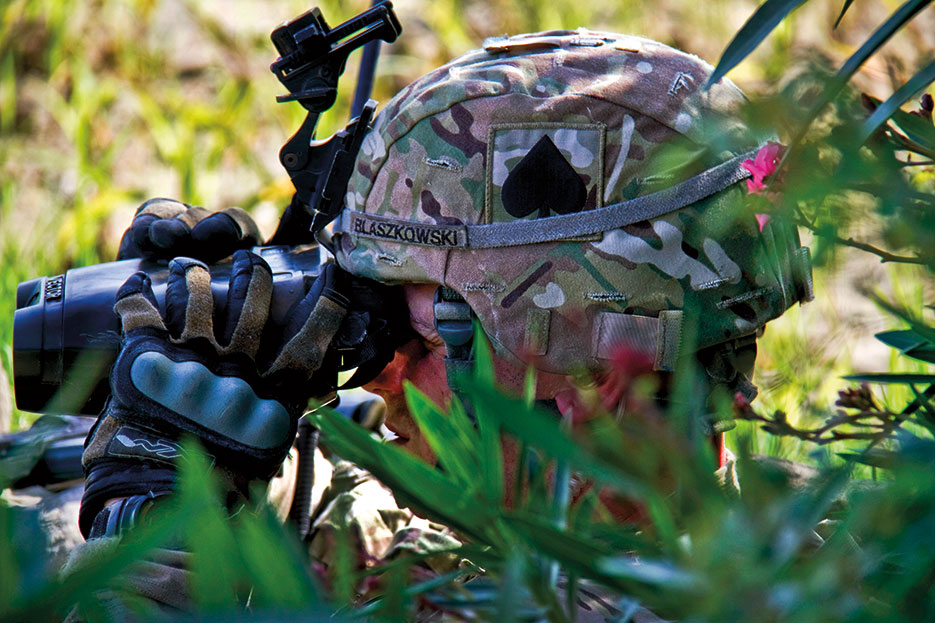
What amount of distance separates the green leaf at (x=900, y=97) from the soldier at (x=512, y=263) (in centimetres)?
59

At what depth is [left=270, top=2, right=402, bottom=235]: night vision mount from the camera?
146cm

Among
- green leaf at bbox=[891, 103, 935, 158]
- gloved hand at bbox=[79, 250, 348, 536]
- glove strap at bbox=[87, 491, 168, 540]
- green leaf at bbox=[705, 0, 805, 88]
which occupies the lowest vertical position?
glove strap at bbox=[87, 491, 168, 540]

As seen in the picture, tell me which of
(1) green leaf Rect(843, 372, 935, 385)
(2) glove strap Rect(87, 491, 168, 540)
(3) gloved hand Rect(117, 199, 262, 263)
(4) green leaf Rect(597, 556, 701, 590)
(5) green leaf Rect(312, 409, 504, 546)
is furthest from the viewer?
(3) gloved hand Rect(117, 199, 262, 263)

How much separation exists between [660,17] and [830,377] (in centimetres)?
248

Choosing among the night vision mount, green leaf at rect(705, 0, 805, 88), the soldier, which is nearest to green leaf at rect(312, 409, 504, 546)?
green leaf at rect(705, 0, 805, 88)

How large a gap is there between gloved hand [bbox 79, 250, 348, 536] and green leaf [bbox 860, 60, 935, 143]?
88 centimetres

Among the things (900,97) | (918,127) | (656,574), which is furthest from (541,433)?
(918,127)

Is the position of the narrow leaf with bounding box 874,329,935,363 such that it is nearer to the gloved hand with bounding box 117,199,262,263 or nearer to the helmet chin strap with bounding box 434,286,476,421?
the helmet chin strap with bounding box 434,286,476,421

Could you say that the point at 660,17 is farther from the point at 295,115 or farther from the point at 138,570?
the point at 138,570

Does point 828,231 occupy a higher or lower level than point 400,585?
higher

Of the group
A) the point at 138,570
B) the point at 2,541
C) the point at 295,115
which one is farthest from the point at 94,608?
the point at 295,115

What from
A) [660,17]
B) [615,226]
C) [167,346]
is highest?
[660,17]

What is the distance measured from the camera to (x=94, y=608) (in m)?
0.51

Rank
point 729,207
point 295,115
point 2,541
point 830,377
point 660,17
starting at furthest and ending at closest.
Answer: point 660,17
point 295,115
point 830,377
point 729,207
point 2,541
